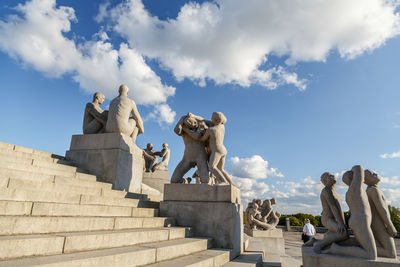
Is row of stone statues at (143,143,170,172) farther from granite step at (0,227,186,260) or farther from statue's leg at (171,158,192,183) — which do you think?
granite step at (0,227,186,260)

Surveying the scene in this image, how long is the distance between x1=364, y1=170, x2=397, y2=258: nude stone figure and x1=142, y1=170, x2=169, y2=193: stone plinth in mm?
10246

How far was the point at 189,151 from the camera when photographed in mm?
6168

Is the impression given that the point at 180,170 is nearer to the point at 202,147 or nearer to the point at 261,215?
the point at 202,147

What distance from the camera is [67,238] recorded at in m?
2.66

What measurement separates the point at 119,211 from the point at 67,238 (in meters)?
1.77

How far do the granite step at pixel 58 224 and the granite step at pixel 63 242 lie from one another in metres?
0.16

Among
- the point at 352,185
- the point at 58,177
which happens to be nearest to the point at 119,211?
the point at 58,177

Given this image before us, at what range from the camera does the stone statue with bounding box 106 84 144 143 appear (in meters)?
7.46

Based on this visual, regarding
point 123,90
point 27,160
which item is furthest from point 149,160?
point 27,160

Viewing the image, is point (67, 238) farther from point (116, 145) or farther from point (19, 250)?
point (116, 145)

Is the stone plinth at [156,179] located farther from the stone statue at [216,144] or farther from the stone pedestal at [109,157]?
the stone statue at [216,144]

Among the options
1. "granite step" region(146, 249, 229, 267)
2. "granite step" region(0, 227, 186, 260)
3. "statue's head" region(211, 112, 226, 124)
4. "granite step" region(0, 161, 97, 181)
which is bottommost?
"granite step" region(146, 249, 229, 267)

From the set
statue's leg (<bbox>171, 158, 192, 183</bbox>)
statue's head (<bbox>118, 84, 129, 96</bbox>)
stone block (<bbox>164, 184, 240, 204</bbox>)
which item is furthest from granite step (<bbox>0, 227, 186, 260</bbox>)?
statue's head (<bbox>118, 84, 129, 96</bbox>)

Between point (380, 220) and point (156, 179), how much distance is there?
1077 centimetres
